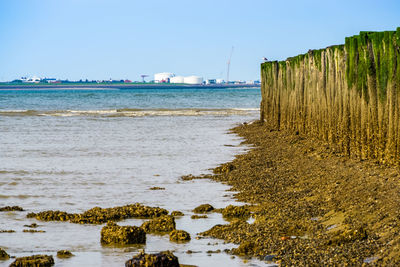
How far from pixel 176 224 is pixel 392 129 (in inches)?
130

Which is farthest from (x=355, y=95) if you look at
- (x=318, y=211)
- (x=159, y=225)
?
(x=159, y=225)

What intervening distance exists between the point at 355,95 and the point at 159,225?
4669mm

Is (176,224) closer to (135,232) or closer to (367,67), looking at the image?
(135,232)

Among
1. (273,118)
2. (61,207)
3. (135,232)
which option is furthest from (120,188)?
(273,118)

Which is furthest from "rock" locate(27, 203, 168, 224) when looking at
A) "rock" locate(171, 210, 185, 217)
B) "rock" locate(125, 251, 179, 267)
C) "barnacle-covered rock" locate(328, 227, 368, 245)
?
"barnacle-covered rock" locate(328, 227, 368, 245)

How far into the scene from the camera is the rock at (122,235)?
22.5ft

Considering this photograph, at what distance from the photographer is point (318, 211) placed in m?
7.70

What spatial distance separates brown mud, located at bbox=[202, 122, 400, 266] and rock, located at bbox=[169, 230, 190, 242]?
0.32m

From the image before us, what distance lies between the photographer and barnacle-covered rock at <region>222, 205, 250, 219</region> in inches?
323

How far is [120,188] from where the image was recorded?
1086cm

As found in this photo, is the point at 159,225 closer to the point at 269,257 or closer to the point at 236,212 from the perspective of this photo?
the point at 236,212

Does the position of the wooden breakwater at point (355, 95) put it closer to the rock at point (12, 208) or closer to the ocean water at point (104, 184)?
the ocean water at point (104, 184)

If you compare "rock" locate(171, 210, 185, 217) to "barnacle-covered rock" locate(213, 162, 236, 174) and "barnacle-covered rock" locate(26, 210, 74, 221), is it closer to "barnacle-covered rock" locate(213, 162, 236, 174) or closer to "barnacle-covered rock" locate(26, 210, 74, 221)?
"barnacle-covered rock" locate(26, 210, 74, 221)

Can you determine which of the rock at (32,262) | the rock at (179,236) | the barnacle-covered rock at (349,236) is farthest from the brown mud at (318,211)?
the rock at (32,262)
